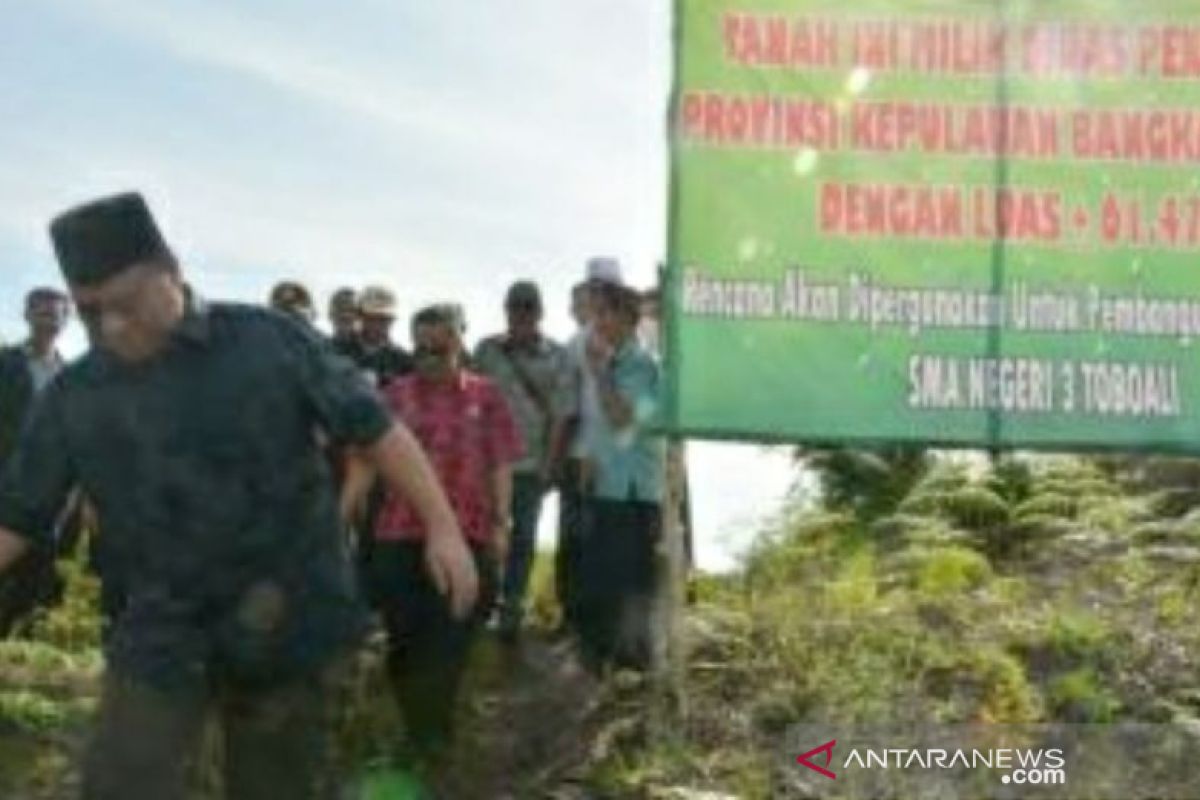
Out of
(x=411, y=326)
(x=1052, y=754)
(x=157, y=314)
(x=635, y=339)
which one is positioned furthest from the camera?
(x=635, y=339)

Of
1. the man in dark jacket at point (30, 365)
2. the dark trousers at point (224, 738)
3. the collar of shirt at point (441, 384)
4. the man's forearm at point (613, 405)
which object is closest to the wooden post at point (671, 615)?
the man's forearm at point (613, 405)

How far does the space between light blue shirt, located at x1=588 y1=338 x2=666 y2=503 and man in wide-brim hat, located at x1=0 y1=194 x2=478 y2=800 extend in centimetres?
491

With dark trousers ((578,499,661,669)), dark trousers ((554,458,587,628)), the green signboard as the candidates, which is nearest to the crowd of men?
the green signboard

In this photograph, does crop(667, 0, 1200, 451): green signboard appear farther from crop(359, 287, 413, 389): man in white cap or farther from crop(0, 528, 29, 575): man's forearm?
crop(0, 528, 29, 575): man's forearm

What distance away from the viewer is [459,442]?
1068 cm

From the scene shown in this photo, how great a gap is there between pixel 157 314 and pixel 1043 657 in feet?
18.3

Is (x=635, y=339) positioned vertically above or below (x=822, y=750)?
above

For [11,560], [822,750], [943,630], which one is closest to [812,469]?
[943,630]

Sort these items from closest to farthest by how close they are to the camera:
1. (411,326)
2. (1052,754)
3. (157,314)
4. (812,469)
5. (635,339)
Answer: (157,314)
(1052,754)
(411,326)
(635,339)
(812,469)

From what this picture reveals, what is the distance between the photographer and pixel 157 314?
21.1 ft

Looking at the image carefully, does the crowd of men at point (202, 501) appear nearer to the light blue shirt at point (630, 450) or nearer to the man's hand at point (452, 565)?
the man's hand at point (452, 565)

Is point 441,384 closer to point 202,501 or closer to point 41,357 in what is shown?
point 41,357

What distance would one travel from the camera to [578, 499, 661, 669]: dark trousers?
37.6 feet

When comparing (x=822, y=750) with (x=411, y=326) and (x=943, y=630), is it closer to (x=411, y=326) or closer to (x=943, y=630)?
(x=943, y=630)
